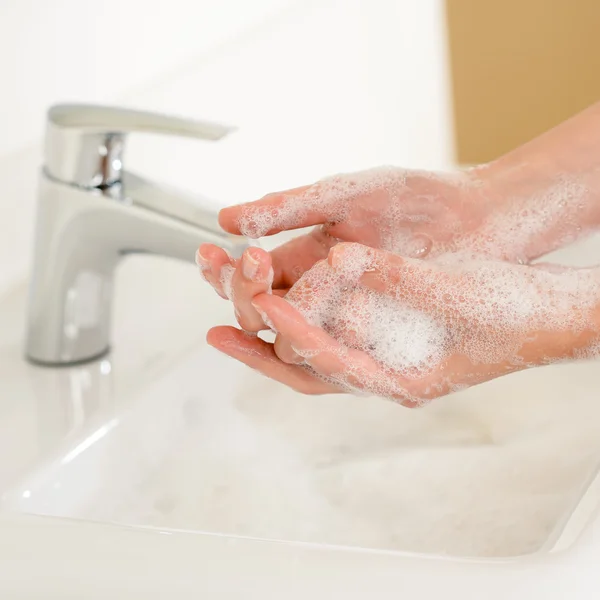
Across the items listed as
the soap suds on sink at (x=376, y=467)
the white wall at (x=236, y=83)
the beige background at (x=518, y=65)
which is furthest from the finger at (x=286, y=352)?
the beige background at (x=518, y=65)

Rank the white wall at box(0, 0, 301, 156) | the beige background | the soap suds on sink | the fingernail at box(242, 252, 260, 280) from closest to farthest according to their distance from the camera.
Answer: the fingernail at box(242, 252, 260, 280) → the soap suds on sink → the white wall at box(0, 0, 301, 156) → the beige background

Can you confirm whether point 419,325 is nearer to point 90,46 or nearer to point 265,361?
point 265,361

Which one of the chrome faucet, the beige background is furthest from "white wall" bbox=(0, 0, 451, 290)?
the beige background

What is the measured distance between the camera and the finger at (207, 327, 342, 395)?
491 millimetres

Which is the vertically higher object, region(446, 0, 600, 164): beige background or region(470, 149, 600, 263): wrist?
region(470, 149, 600, 263): wrist

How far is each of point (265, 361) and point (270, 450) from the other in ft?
0.55

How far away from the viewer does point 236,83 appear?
93 centimetres

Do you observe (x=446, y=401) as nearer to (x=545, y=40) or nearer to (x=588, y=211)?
(x=588, y=211)

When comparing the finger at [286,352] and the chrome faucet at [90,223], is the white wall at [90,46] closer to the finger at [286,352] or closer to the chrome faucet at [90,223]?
the chrome faucet at [90,223]

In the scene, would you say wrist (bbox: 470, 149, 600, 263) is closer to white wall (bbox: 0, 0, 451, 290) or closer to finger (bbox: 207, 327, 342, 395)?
finger (bbox: 207, 327, 342, 395)

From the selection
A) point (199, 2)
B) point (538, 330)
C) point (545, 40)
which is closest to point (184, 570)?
point (538, 330)

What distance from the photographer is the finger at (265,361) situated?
0.49 meters

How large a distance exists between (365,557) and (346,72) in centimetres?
81

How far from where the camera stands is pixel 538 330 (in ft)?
1.67
